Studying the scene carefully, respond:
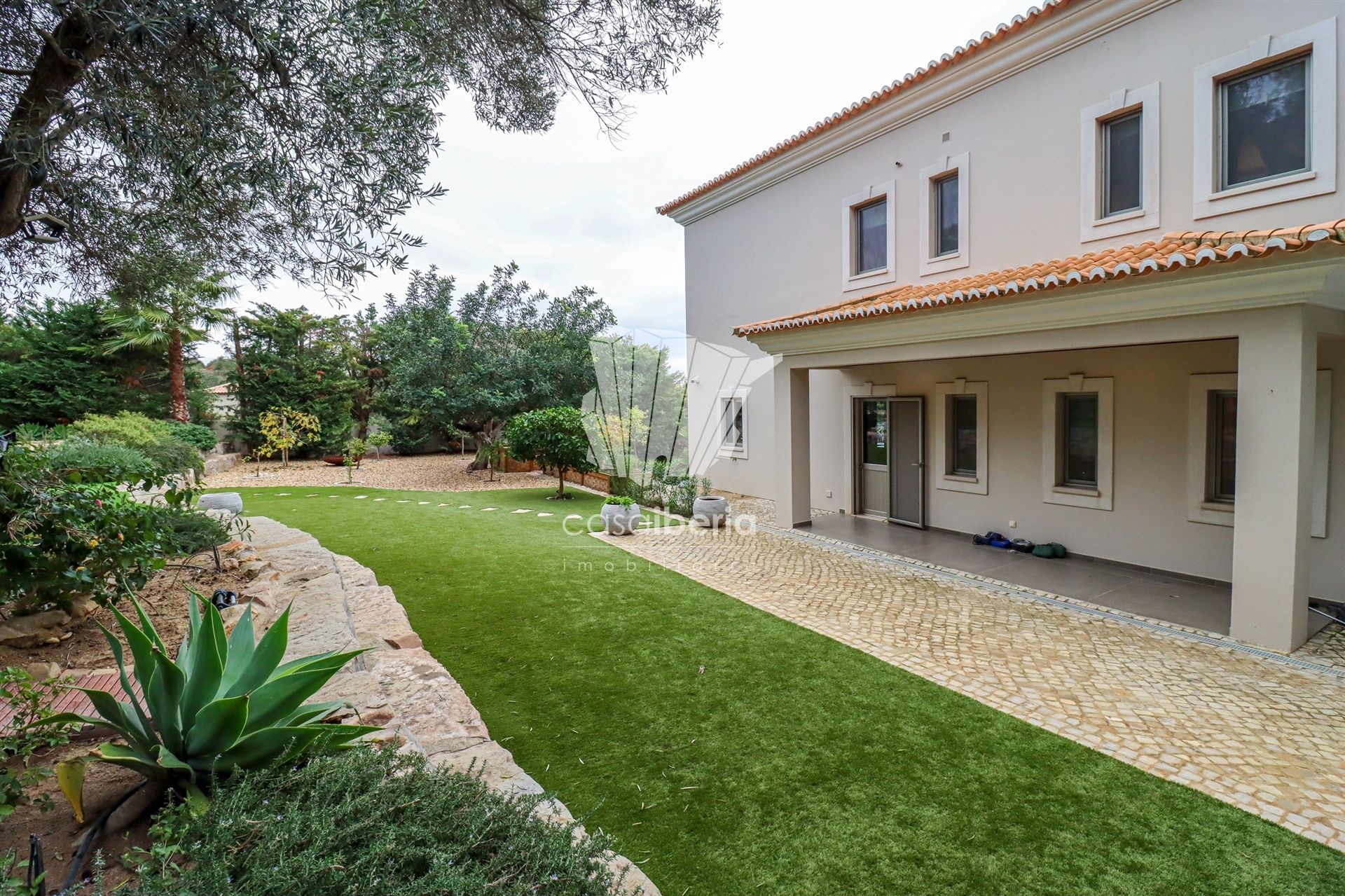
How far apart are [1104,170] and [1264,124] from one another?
5.13ft

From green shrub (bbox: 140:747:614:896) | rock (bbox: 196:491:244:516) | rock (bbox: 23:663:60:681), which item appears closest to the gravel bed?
rock (bbox: 196:491:244:516)

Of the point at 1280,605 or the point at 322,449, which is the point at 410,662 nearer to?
the point at 1280,605

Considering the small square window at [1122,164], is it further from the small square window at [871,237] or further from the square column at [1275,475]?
→ the small square window at [871,237]

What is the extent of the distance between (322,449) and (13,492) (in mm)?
20959

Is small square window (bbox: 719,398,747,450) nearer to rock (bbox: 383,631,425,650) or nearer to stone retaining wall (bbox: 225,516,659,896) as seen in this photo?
stone retaining wall (bbox: 225,516,659,896)

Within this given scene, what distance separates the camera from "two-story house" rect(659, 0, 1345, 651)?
5477 millimetres

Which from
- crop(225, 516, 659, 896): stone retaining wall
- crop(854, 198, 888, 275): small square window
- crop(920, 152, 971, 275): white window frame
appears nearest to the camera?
crop(225, 516, 659, 896): stone retaining wall

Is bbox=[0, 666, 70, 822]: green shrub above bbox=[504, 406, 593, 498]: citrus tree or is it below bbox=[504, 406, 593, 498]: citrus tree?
below

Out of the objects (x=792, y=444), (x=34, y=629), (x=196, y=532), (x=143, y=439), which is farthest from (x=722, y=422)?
(x=143, y=439)

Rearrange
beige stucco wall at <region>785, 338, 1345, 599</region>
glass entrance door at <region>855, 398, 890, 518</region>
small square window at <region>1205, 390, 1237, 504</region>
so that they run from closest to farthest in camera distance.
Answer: beige stucco wall at <region>785, 338, 1345, 599</region>, small square window at <region>1205, 390, 1237, 504</region>, glass entrance door at <region>855, 398, 890, 518</region>

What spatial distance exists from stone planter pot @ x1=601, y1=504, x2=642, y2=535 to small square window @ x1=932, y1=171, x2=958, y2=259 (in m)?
6.58

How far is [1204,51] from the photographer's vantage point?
7000 mm

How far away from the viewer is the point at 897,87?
9.81m

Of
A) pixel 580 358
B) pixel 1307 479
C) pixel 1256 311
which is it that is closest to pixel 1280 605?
pixel 1307 479
